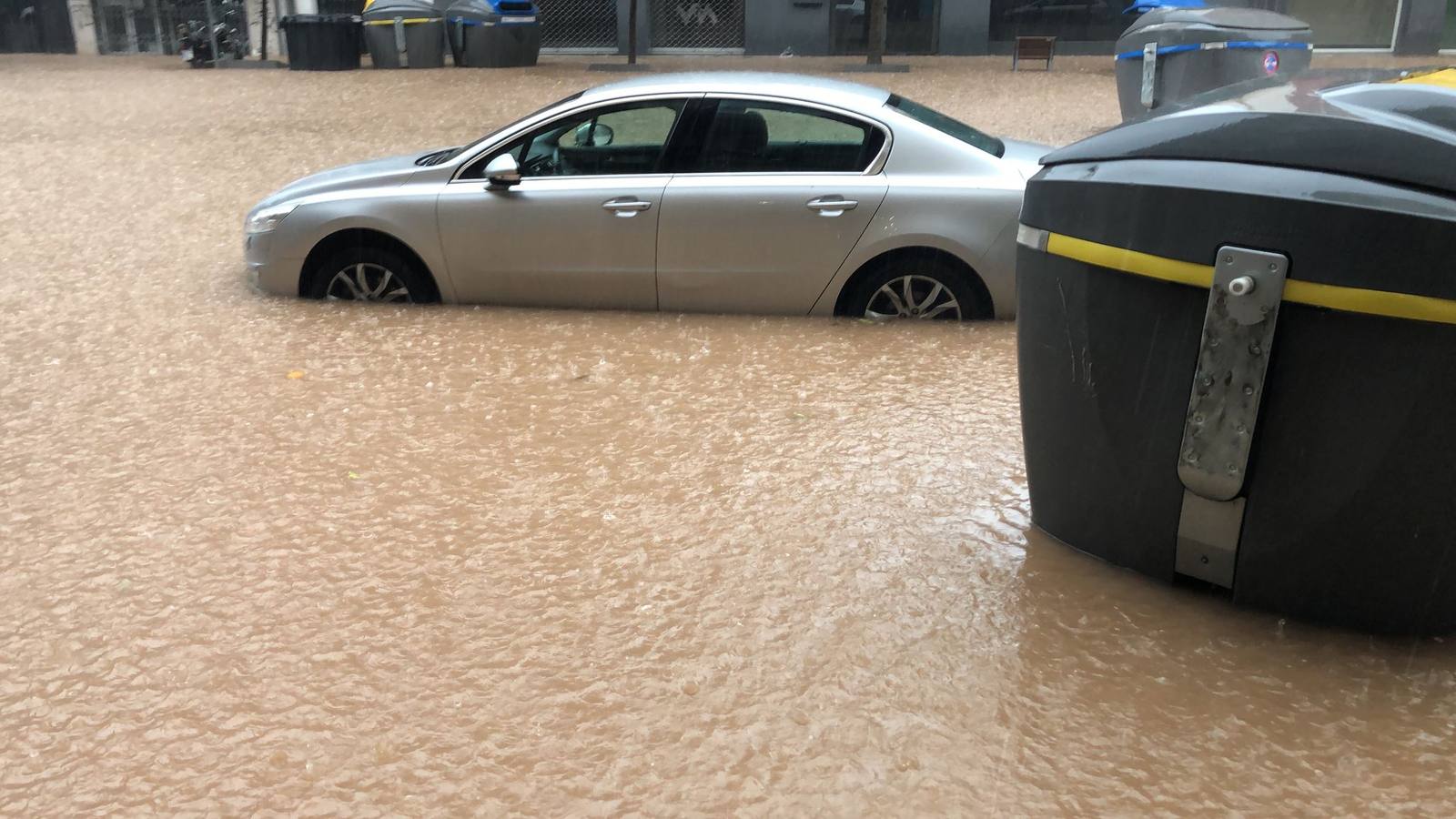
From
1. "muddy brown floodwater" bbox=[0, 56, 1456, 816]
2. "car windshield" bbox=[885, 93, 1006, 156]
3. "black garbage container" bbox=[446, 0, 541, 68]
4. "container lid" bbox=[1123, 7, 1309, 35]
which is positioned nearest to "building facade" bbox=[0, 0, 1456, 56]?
"black garbage container" bbox=[446, 0, 541, 68]

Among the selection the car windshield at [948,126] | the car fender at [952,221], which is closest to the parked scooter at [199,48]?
the car windshield at [948,126]

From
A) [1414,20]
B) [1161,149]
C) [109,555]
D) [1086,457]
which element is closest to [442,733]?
[109,555]

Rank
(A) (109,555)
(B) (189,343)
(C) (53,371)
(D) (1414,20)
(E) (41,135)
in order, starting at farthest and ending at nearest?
(D) (1414,20), (E) (41,135), (B) (189,343), (C) (53,371), (A) (109,555)

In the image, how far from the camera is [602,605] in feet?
12.6

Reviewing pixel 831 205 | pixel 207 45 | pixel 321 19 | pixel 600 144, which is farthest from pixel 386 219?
pixel 207 45

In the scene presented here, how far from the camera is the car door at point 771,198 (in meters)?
6.49

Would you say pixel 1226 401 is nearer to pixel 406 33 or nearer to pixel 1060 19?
pixel 406 33

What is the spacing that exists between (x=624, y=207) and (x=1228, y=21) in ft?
27.2

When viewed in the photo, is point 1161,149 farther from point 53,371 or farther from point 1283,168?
point 53,371

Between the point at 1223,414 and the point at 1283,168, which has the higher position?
the point at 1283,168

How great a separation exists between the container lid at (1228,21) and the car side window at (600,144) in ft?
25.4

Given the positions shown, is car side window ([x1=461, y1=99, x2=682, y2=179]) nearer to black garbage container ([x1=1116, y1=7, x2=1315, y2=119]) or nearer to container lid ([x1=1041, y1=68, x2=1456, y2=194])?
container lid ([x1=1041, y1=68, x2=1456, y2=194])

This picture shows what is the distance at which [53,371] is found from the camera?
6.25 meters

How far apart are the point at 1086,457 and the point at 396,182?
15.1 ft
